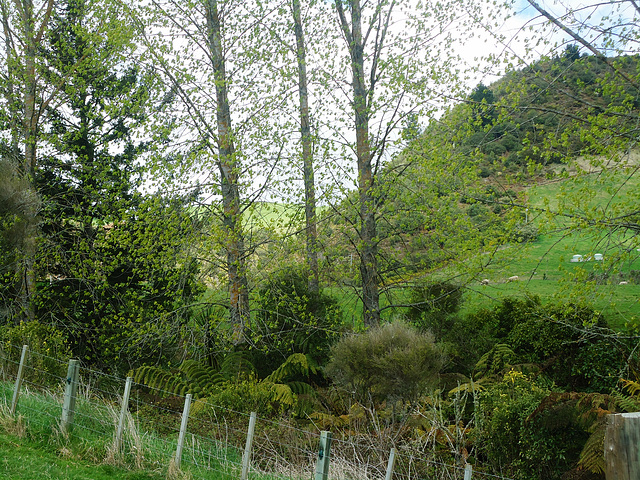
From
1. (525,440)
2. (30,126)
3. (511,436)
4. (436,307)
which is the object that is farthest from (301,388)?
(30,126)

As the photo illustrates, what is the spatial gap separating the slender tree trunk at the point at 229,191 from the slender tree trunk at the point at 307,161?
1.44 m

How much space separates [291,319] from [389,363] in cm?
508

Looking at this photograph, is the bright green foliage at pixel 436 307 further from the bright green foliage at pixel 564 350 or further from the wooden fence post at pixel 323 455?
the wooden fence post at pixel 323 455

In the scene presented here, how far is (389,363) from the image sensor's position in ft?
23.1

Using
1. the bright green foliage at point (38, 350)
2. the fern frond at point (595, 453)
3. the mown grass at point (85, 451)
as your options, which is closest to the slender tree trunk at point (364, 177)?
the mown grass at point (85, 451)

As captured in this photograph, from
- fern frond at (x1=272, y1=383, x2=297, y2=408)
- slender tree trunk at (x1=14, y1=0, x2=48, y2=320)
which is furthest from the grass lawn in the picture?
slender tree trunk at (x1=14, y1=0, x2=48, y2=320)

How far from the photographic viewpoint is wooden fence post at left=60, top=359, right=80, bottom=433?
6.33m

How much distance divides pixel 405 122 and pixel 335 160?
1.54 meters

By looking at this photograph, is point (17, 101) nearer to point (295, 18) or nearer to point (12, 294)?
point (12, 294)

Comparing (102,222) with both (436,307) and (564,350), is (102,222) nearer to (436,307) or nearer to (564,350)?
(436,307)

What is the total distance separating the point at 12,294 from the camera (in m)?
13.5

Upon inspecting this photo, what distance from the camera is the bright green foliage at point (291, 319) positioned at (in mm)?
11625

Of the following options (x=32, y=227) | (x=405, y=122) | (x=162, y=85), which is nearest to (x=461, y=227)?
(x=405, y=122)

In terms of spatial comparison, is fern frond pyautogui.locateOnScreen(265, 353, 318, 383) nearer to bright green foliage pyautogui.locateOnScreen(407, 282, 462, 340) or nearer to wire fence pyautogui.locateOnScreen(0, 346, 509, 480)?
bright green foliage pyautogui.locateOnScreen(407, 282, 462, 340)
